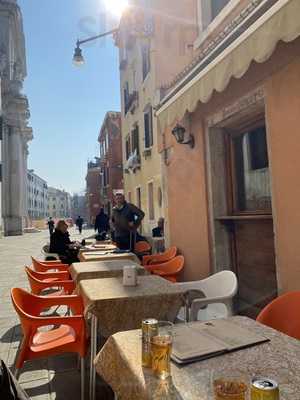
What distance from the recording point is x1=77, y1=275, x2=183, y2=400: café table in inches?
105

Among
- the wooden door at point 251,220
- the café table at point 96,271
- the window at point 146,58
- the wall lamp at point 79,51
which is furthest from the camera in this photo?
the window at point 146,58

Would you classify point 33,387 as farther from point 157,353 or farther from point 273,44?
point 273,44

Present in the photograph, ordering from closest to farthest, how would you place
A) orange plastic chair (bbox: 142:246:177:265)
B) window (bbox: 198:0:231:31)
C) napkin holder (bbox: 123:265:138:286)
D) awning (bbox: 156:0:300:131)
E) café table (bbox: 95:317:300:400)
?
café table (bbox: 95:317:300:400) < awning (bbox: 156:0:300:131) < napkin holder (bbox: 123:265:138:286) < orange plastic chair (bbox: 142:246:177:265) < window (bbox: 198:0:231:31)

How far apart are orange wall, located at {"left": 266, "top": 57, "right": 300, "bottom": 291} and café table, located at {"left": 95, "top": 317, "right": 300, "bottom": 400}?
6.65ft

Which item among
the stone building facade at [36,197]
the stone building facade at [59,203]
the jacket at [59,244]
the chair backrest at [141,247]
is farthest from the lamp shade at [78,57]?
the stone building facade at [59,203]

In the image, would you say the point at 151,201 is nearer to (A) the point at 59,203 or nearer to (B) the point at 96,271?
(B) the point at 96,271

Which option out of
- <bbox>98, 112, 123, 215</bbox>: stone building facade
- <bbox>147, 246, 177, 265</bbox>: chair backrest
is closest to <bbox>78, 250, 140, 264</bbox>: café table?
<bbox>147, 246, 177, 265</bbox>: chair backrest

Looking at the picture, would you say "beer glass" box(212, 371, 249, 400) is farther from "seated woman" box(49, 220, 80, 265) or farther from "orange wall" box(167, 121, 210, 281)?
"seated woman" box(49, 220, 80, 265)

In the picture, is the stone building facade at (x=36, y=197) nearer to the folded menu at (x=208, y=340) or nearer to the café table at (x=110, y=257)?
the café table at (x=110, y=257)

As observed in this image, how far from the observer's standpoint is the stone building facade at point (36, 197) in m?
80.0

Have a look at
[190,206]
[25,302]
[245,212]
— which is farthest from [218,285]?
[190,206]

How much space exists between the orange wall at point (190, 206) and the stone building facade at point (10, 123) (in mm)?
26391

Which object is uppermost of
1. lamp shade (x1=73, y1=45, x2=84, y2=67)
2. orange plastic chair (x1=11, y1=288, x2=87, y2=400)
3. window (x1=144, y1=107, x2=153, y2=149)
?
lamp shade (x1=73, y1=45, x2=84, y2=67)

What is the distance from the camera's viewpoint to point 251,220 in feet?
15.6
